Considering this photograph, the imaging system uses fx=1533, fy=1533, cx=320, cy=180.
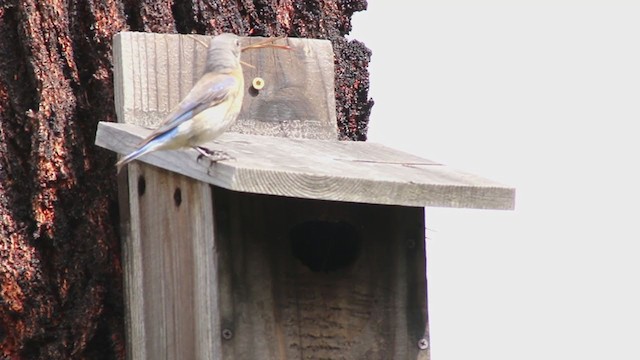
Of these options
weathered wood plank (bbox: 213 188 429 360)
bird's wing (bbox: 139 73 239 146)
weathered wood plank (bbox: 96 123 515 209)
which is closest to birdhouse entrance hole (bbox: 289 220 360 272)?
weathered wood plank (bbox: 213 188 429 360)

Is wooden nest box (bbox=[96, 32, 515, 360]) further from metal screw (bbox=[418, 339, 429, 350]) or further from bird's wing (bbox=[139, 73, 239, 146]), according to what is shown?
bird's wing (bbox=[139, 73, 239, 146])

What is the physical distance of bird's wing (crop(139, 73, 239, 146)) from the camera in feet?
15.6

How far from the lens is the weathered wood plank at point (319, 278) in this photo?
4.63 m

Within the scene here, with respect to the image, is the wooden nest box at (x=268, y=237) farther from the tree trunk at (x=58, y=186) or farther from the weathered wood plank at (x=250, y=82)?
the tree trunk at (x=58, y=186)

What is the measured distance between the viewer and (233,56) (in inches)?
209

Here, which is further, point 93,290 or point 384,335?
point 93,290

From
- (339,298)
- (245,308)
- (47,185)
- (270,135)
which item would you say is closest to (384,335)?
(339,298)

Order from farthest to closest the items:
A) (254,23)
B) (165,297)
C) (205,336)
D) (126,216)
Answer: (254,23) < (126,216) < (165,297) < (205,336)

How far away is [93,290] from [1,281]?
1.07 ft

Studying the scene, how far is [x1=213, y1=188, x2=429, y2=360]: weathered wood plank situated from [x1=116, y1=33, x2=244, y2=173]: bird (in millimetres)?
250

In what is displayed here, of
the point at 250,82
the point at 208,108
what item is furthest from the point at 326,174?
the point at 250,82

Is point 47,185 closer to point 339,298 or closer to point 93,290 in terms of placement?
point 93,290

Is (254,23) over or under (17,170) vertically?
over

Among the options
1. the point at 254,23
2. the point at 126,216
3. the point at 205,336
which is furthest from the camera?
the point at 254,23
